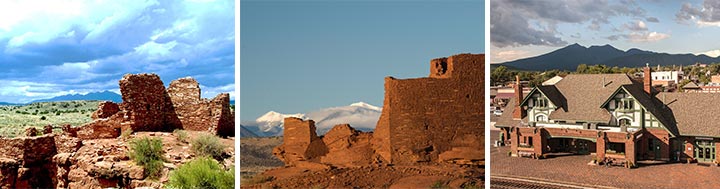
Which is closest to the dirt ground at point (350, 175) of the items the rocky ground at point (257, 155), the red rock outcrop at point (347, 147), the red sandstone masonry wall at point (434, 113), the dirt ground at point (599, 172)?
the rocky ground at point (257, 155)

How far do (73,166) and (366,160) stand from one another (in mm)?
3669

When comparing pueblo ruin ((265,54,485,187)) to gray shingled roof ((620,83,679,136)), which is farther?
pueblo ruin ((265,54,485,187))

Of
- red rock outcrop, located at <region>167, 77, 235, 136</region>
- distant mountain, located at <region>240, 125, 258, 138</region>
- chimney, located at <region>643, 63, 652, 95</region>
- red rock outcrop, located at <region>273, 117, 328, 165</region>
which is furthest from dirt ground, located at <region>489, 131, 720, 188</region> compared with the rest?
red rock outcrop, located at <region>167, 77, 235, 136</region>

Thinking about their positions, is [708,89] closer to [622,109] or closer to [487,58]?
[622,109]

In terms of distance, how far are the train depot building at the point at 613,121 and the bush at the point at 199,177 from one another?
127 inches

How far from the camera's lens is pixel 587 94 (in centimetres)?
722

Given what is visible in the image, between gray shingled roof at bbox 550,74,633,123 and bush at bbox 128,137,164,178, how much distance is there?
14.9ft

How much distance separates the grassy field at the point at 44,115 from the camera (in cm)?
1204

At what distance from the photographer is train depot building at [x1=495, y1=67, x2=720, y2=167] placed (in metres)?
6.76

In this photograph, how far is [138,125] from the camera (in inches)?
376

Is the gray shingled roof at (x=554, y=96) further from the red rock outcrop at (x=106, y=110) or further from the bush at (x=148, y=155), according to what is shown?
the red rock outcrop at (x=106, y=110)

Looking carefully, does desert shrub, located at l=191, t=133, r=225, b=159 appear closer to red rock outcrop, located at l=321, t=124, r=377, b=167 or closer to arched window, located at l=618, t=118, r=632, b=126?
red rock outcrop, located at l=321, t=124, r=377, b=167

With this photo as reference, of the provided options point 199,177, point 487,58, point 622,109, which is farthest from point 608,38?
point 199,177

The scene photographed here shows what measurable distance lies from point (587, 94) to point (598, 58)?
419 millimetres
